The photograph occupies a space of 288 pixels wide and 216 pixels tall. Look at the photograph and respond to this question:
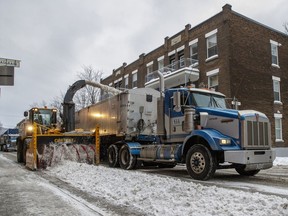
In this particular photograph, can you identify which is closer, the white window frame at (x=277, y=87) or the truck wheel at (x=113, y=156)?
the truck wheel at (x=113, y=156)

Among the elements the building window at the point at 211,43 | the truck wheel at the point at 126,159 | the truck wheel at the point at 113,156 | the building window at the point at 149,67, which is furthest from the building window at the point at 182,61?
the truck wheel at the point at 126,159

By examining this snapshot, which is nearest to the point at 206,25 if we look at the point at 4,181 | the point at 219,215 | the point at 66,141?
the point at 66,141

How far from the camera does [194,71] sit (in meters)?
25.7

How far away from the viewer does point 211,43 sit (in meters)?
25.5

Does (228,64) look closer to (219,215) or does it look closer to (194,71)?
(194,71)

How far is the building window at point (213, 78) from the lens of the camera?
24.6 meters

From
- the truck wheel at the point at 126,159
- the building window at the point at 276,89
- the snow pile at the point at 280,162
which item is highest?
the building window at the point at 276,89

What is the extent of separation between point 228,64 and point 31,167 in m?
15.5

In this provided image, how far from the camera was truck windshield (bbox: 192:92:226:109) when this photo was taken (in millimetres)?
10641

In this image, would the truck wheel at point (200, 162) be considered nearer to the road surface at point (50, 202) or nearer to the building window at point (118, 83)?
the road surface at point (50, 202)

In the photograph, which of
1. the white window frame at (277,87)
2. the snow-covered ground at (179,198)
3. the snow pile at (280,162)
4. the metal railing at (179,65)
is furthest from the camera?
the white window frame at (277,87)

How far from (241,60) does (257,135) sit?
52.8 feet

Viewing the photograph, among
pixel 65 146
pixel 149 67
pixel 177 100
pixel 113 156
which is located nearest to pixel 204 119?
pixel 177 100

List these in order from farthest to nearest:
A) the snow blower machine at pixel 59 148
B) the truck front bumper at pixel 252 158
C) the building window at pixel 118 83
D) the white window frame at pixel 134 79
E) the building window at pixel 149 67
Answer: the building window at pixel 118 83
the white window frame at pixel 134 79
the building window at pixel 149 67
the snow blower machine at pixel 59 148
the truck front bumper at pixel 252 158
